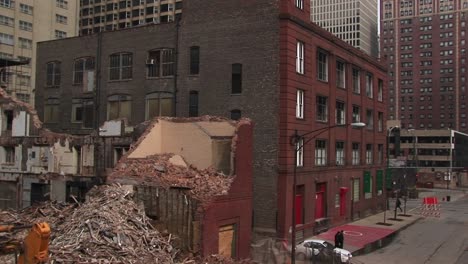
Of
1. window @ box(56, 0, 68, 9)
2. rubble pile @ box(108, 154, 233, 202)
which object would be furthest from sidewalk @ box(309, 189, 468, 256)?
window @ box(56, 0, 68, 9)

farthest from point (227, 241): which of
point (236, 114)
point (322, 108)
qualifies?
point (322, 108)

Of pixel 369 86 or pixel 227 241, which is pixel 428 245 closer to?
pixel 227 241

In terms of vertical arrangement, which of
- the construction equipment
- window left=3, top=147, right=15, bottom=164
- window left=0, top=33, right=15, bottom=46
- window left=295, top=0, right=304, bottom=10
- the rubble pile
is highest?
window left=0, top=33, right=15, bottom=46

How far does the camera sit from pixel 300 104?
38.5m

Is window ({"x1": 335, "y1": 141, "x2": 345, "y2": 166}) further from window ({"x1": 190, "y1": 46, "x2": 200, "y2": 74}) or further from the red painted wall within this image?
the red painted wall

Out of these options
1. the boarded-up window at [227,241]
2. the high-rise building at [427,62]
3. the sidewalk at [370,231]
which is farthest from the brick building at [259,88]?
the high-rise building at [427,62]

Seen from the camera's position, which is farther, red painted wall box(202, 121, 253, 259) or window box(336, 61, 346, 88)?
window box(336, 61, 346, 88)

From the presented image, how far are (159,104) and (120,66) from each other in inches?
227

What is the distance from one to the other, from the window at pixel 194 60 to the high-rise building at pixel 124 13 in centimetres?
8335

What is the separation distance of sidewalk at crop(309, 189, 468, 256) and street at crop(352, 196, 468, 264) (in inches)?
26.3

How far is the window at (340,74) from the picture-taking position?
149 ft

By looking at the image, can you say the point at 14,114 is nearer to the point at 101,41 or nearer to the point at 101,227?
the point at 101,41

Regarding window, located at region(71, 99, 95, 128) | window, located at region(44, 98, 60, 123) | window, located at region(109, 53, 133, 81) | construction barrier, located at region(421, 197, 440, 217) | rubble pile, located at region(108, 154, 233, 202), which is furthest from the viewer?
construction barrier, located at region(421, 197, 440, 217)

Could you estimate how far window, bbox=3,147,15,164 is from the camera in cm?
3988
